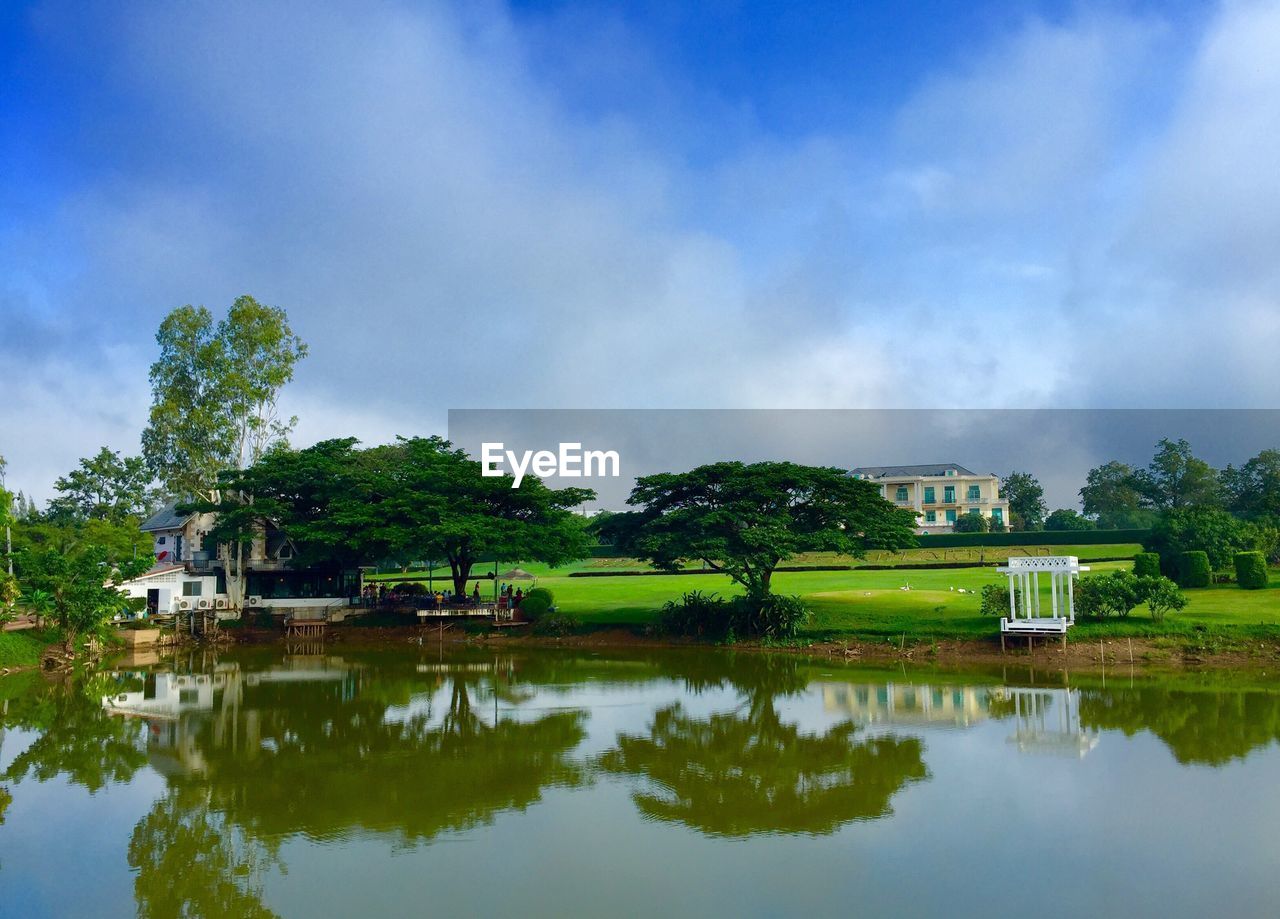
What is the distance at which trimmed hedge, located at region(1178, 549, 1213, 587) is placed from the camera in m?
33.8

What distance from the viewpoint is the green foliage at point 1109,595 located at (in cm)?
2727

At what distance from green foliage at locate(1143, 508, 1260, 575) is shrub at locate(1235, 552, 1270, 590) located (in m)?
1.55

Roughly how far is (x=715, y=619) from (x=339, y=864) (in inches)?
893

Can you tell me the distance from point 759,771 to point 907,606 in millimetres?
19071

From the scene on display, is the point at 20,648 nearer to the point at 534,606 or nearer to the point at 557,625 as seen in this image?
the point at 534,606

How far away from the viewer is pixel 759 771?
47.8 feet

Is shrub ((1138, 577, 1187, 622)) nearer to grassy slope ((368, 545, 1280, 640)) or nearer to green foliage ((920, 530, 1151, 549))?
grassy slope ((368, 545, 1280, 640))

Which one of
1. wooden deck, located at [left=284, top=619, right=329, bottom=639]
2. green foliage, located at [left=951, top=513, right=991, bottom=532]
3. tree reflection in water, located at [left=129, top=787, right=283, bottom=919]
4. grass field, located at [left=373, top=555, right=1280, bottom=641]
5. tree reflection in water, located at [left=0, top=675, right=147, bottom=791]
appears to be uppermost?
green foliage, located at [left=951, top=513, right=991, bottom=532]

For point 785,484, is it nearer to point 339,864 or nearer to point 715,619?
point 715,619

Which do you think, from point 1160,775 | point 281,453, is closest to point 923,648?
point 1160,775

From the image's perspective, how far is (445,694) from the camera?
74.0 feet

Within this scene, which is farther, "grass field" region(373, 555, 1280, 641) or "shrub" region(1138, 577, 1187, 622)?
"grass field" region(373, 555, 1280, 641)

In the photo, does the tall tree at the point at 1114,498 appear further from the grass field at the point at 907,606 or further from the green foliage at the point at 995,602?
the green foliage at the point at 995,602

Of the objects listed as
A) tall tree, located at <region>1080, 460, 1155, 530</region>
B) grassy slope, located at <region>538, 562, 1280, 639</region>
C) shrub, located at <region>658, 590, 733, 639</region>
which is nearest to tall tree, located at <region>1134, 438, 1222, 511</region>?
tall tree, located at <region>1080, 460, 1155, 530</region>
